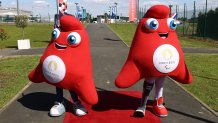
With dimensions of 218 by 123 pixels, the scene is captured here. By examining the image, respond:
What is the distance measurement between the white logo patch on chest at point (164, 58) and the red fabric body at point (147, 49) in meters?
0.07

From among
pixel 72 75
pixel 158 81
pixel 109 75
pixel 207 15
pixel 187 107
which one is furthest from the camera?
pixel 207 15

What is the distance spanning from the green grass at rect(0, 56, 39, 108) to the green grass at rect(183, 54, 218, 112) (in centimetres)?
579

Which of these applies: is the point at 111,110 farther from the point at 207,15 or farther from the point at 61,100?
the point at 207,15

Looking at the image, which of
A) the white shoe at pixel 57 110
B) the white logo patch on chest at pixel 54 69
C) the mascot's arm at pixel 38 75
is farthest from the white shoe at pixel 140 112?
the mascot's arm at pixel 38 75

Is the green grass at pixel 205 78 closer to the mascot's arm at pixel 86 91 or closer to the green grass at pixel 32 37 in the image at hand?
the mascot's arm at pixel 86 91

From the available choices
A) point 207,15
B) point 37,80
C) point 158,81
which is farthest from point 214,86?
point 207,15

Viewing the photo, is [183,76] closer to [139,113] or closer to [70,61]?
[139,113]

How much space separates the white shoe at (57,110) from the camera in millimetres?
6922

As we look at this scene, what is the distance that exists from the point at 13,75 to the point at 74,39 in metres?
6.43

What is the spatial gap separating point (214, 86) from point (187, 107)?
2.69 metres

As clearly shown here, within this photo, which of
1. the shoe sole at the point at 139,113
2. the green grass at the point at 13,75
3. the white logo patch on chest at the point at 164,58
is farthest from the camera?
the green grass at the point at 13,75

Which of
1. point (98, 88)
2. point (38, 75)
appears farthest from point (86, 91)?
point (98, 88)

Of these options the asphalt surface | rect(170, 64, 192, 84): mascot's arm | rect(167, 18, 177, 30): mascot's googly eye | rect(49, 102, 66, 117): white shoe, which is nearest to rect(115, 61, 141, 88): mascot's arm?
rect(170, 64, 192, 84): mascot's arm

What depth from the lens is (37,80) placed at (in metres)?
7.01
